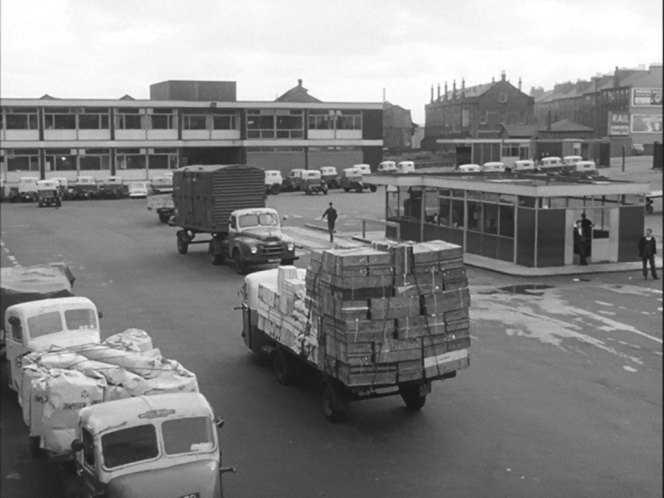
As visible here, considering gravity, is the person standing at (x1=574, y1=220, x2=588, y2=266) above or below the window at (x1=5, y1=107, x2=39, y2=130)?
below

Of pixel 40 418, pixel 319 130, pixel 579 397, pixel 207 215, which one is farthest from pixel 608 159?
pixel 40 418

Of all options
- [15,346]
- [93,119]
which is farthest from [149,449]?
[93,119]

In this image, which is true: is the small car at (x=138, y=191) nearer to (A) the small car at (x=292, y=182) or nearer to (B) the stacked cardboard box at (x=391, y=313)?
(A) the small car at (x=292, y=182)

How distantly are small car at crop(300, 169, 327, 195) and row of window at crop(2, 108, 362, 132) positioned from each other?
38.0ft

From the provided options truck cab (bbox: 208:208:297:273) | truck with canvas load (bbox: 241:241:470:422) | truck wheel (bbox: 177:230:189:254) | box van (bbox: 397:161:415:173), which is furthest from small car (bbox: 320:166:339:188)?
truck with canvas load (bbox: 241:241:470:422)

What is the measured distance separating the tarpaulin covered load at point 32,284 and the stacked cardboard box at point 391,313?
244 inches

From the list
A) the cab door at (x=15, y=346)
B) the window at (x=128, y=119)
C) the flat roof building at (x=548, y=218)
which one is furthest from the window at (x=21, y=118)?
the cab door at (x=15, y=346)

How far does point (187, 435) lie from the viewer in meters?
10.2

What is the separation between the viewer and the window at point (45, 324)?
1520cm

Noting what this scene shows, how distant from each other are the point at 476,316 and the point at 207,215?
14993mm

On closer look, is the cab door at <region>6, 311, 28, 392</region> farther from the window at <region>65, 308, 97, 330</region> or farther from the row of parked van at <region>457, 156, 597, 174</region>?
the row of parked van at <region>457, 156, 597, 174</region>

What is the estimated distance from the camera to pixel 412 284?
13.7 metres

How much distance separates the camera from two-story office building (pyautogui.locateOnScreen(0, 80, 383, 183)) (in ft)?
263

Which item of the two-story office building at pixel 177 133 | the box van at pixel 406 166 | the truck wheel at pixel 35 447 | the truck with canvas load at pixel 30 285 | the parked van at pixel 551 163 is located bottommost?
the truck wheel at pixel 35 447
